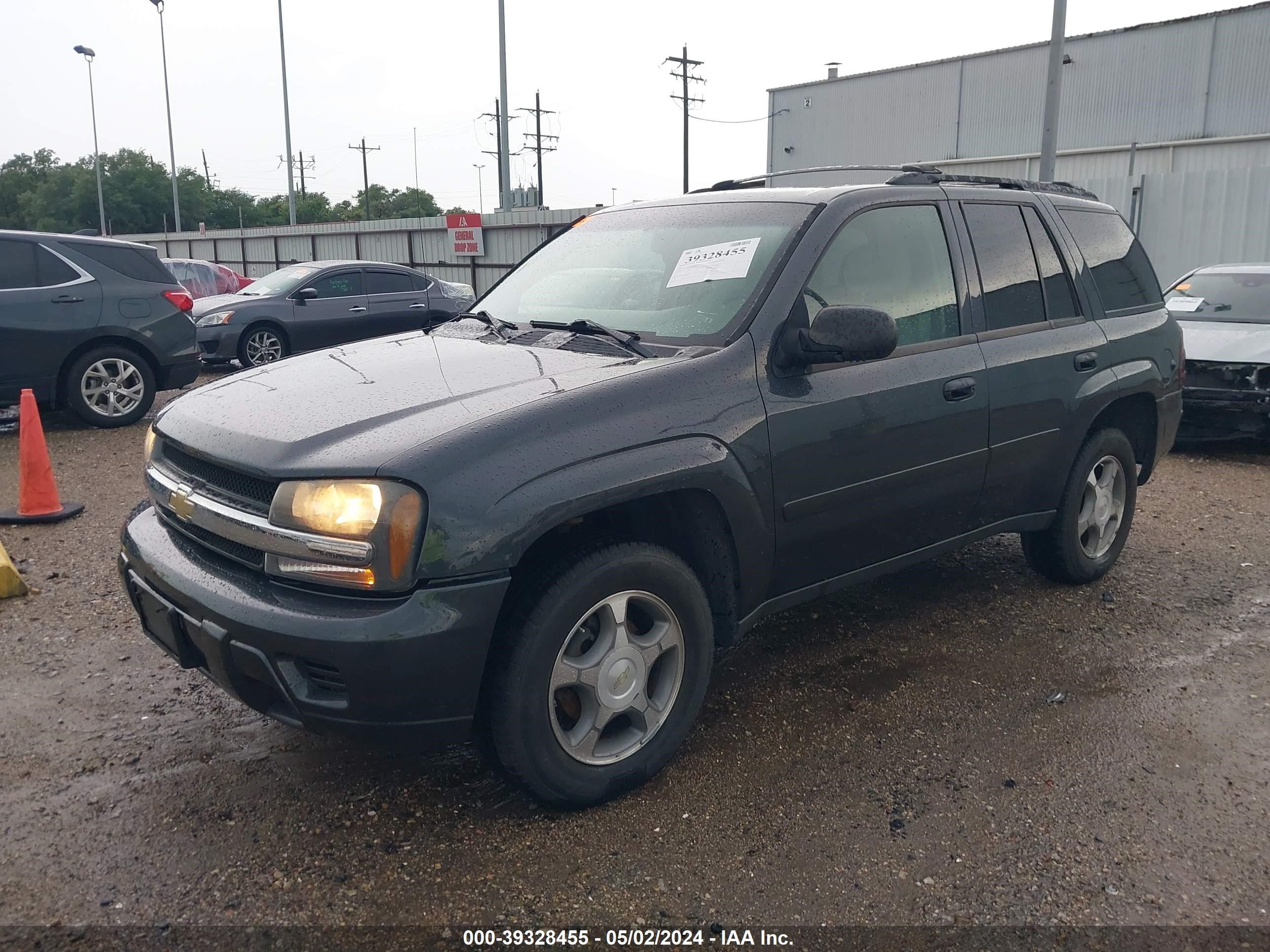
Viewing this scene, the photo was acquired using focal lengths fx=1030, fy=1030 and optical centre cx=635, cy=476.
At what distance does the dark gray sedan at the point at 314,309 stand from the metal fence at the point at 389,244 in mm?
1657

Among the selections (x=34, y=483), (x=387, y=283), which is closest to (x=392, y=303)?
(x=387, y=283)

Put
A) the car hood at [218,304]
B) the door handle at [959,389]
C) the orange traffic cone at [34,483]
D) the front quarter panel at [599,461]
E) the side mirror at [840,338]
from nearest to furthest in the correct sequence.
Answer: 1. the front quarter panel at [599,461]
2. the side mirror at [840,338]
3. the door handle at [959,389]
4. the orange traffic cone at [34,483]
5. the car hood at [218,304]

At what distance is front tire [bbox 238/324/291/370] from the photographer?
12875 millimetres

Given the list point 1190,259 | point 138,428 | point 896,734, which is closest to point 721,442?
point 896,734

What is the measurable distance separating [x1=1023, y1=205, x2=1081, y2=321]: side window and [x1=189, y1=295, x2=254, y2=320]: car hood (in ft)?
35.3

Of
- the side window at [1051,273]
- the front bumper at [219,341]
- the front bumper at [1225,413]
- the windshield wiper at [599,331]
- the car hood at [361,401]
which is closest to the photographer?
the car hood at [361,401]

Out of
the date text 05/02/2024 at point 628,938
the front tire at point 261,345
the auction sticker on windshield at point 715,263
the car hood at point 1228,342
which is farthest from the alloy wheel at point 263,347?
the date text 05/02/2024 at point 628,938

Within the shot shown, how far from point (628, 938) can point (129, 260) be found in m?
8.81

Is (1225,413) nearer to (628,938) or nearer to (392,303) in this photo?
(628,938)

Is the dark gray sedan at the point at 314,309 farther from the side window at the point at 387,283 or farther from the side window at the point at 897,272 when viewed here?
the side window at the point at 897,272

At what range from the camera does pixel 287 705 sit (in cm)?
271

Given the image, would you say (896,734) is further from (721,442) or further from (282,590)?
(282,590)

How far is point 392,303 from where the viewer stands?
46.7 feet

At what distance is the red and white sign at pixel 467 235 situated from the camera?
22969mm
